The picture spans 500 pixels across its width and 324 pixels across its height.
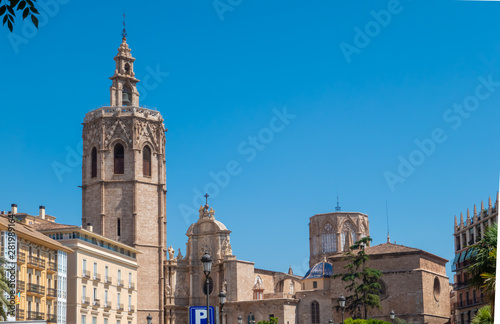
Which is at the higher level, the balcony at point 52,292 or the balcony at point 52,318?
the balcony at point 52,292

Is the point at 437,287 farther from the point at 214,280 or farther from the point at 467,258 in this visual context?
the point at 214,280

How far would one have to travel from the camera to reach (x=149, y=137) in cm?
8119

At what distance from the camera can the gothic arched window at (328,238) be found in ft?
318

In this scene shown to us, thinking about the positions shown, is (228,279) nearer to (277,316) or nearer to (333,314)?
(277,316)

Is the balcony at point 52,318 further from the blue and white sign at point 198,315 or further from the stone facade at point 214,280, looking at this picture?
the blue and white sign at point 198,315

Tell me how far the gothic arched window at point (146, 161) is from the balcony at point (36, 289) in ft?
92.7

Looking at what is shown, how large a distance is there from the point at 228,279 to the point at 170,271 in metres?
6.52

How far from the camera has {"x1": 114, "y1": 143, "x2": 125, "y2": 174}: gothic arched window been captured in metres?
79.7

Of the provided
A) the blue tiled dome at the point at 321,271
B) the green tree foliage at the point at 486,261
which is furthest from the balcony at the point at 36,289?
the green tree foliage at the point at 486,261

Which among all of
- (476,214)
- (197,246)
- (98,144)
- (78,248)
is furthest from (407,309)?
(98,144)

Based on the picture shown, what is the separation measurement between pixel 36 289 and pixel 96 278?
1081cm

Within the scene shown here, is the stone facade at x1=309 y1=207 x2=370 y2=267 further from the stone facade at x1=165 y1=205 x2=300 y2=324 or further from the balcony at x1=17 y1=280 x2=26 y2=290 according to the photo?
the balcony at x1=17 y1=280 x2=26 y2=290

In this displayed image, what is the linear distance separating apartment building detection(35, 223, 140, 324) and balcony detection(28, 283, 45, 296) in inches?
239

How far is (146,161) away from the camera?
266 feet
